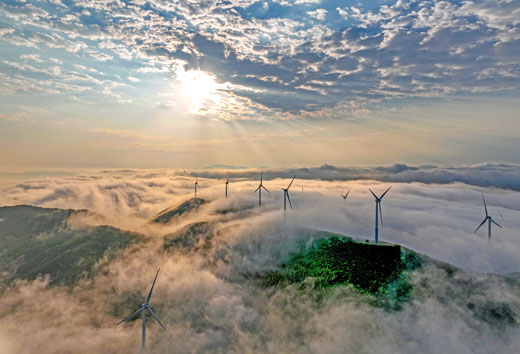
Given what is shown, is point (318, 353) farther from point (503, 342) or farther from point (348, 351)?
point (503, 342)

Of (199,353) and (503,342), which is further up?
(503,342)

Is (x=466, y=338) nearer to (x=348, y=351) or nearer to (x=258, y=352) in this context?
(x=348, y=351)

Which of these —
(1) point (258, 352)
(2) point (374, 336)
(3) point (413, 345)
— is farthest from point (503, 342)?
(1) point (258, 352)

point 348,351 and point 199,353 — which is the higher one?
point 348,351

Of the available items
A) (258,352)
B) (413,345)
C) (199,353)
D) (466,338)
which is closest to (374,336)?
(413,345)

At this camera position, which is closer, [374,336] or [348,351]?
[348,351]

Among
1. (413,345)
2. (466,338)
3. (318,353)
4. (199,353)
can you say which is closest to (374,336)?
(413,345)

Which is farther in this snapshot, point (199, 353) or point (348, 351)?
point (199, 353)

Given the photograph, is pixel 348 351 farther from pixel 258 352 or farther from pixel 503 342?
pixel 503 342
